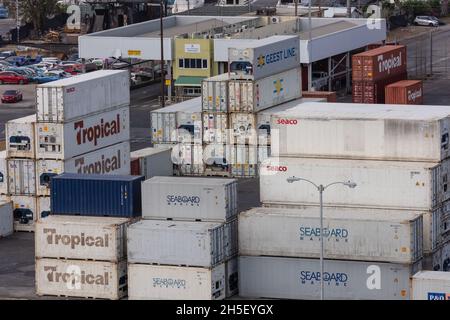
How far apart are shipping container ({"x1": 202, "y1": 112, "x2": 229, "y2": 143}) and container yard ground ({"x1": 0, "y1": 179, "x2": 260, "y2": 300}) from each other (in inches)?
292

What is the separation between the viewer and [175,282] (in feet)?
148

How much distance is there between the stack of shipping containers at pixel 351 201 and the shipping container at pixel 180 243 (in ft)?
4.44

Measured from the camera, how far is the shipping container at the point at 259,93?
72438 millimetres

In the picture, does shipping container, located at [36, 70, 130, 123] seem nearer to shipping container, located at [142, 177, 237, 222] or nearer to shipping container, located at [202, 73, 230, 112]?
shipping container, located at [202, 73, 230, 112]

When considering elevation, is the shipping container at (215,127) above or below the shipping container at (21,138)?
below

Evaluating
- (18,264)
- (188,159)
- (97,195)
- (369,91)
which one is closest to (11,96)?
(369,91)

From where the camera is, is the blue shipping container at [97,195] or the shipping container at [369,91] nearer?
the blue shipping container at [97,195]

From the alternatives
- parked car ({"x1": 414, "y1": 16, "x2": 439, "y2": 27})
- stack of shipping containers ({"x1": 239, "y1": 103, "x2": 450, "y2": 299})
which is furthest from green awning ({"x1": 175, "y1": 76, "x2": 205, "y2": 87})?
parked car ({"x1": 414, "y1": 16, "x2": 439, "y2": 27})

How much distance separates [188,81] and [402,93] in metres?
20.0

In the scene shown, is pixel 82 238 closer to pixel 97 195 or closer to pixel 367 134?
pixel 97 195

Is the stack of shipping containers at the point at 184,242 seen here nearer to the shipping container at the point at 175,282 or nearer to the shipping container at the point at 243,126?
the shipping container at the point at 175,282

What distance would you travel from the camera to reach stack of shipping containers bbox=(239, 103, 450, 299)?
44.0m

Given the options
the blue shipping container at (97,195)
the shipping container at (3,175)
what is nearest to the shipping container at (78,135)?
the shipping container at (3,175)
